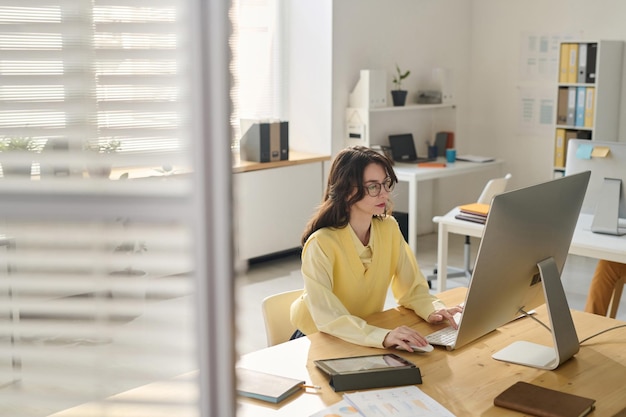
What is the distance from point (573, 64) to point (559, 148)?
64 cm

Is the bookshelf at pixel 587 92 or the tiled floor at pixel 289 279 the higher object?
the bookshelf at pixel 587 92

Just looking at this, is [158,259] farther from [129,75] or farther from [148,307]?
[129,75]

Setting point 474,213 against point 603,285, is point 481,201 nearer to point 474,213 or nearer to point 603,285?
point 474,213

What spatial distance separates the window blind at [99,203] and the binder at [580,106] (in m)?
5.77

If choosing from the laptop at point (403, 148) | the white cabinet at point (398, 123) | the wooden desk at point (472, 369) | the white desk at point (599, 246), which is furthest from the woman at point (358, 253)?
the laptop at point (403, 148)

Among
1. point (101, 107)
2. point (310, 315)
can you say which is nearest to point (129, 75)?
point (101, 107)

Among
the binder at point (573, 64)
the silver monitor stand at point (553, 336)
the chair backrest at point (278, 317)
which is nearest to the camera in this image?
the silver monitor stand at point (553, 336)

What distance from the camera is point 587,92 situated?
19.8ft

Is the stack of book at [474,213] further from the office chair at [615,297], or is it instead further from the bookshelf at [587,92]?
Result: the bookshelf at [587,92]

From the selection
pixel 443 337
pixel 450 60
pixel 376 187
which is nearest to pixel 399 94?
pixel 450 60

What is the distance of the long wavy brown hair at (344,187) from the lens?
2.61m

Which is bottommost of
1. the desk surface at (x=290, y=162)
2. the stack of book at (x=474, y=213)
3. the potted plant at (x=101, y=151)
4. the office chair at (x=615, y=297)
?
the office chair at (x=615, y=297)

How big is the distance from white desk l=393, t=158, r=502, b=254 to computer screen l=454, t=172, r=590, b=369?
3.35 meters

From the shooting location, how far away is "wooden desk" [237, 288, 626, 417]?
1.91 meters
